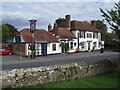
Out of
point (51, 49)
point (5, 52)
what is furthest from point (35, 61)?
point (5, 52)

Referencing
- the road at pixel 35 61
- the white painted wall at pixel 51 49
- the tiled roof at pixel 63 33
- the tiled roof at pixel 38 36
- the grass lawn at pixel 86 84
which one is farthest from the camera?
the tiled roof at pixel 63 33

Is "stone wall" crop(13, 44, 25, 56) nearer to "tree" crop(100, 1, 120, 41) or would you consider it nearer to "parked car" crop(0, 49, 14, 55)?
"parked car" crop(0, 49, 14, 55)

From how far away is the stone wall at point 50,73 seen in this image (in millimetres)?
8281

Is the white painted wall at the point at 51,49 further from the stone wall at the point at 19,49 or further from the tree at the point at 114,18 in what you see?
the tree at the point at 114,18

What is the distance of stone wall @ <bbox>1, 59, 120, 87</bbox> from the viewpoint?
8281 mm

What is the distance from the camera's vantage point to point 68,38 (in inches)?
1019

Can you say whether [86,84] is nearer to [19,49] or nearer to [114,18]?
[114,18]

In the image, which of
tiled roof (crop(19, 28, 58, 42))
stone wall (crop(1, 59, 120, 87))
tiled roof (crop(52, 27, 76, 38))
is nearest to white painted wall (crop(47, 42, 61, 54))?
tiled roof (crop(19, 28, 58, 42))

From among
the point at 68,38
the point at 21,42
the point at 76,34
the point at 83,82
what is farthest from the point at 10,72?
the point at 76,34

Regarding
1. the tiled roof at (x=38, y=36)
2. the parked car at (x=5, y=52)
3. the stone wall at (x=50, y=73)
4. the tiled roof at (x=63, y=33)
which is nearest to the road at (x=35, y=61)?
the stone wall at (x=50, y=73)

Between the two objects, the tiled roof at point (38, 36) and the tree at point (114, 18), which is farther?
the tiled roof at point (38, 36)

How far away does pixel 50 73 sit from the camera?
9672mm

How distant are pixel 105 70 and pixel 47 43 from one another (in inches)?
478

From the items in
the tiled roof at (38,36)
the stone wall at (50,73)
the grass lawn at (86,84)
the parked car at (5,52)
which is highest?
the tiled roof at (38,36)
